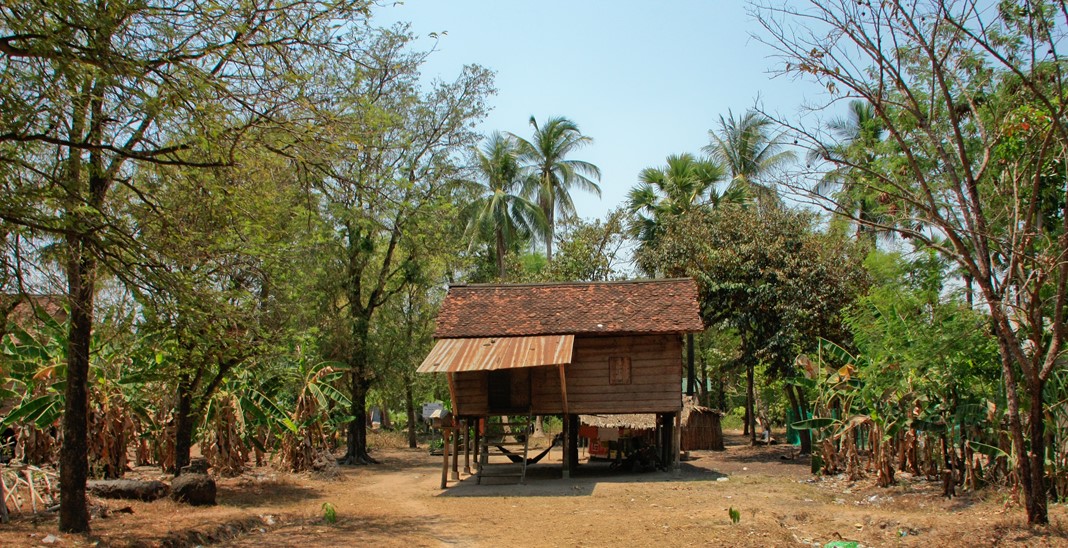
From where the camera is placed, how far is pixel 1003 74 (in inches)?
490

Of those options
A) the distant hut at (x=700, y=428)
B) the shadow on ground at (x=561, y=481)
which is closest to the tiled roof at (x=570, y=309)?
the shadow on ground at (x=561, y=481)

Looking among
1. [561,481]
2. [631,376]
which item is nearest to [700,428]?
[631,376]

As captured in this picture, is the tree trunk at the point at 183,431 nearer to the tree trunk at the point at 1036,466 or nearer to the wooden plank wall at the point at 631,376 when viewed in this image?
the wooden plank wall at the point at 631,376

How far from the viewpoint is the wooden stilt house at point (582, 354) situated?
20.0 meters

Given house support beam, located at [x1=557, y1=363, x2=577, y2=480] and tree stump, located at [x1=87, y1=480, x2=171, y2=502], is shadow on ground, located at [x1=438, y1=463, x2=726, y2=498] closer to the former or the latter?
house support beam, located at [x1=557, y1=363, x2=577, y2=480]

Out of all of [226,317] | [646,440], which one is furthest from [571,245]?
[226,317]

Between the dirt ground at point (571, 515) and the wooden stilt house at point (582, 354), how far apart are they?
1892mm

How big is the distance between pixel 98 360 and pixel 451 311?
8.69m

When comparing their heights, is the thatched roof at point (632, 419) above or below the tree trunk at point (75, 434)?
below

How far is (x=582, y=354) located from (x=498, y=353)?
3033mm

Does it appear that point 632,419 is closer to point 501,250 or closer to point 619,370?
point 619,370

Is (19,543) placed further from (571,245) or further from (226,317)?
(571,245)

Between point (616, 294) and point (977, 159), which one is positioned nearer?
point (977, 159)

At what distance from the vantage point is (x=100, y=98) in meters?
7.41
